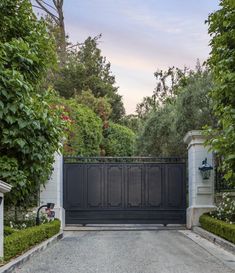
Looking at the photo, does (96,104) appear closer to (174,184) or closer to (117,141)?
(117,141)

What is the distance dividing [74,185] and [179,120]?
4.62 m

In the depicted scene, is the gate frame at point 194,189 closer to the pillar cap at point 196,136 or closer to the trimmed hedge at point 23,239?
the pillar cap at point 196,136

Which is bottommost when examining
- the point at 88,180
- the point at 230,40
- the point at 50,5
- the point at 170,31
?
the point at 88,180

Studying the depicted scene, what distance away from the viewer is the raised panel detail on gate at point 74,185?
1373 centimetres

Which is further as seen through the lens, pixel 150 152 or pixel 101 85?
pixel 101 85

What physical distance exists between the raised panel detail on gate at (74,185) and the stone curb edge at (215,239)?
354 cm

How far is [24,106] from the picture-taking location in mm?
7934

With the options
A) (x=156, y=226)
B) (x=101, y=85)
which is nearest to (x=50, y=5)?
(x=101, y=85)

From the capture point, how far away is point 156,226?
44.4ft

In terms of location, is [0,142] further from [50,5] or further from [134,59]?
[50,5]

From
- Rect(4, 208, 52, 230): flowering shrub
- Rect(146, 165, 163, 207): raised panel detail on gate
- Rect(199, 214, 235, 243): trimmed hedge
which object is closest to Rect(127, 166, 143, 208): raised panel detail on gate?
Rect(146, 165, 163, 207): raised panel detail on gate

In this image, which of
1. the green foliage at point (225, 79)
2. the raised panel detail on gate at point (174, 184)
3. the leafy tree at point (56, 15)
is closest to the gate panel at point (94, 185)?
the raised panel detail on gate at point (174, 184)

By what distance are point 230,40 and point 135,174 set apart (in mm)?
6104

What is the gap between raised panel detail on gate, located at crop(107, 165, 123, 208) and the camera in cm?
1376
